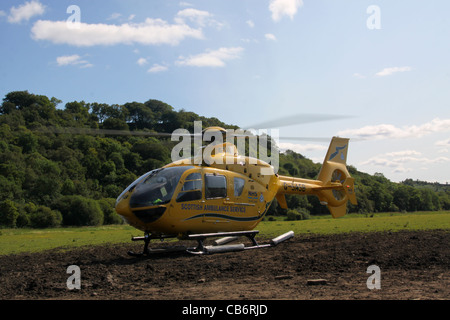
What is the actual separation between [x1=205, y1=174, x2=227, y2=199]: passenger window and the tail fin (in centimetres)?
699

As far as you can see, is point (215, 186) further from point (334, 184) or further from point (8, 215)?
point (8, 215)

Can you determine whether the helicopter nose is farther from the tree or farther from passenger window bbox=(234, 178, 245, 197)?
A: the tree

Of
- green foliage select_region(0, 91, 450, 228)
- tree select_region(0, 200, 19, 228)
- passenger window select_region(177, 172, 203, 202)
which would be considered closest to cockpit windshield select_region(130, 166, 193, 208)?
passenger window select_region(177, 172, 203, 202)

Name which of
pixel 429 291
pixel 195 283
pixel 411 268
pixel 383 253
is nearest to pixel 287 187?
pixel 383 253

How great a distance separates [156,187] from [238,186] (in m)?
3.41

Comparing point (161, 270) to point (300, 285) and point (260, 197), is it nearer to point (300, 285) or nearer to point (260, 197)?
point (300, 285)

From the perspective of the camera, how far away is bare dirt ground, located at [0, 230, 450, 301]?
770cm

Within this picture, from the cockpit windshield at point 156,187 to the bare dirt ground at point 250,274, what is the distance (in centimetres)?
183

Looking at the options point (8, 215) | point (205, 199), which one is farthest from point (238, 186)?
point (8, 215)

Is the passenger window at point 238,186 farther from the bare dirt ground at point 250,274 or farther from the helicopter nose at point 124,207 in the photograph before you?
the helicopter nose at point 124,207

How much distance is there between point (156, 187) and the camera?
43.9 feet

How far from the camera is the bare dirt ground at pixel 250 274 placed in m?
7.70

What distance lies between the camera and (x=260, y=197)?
16312mm
